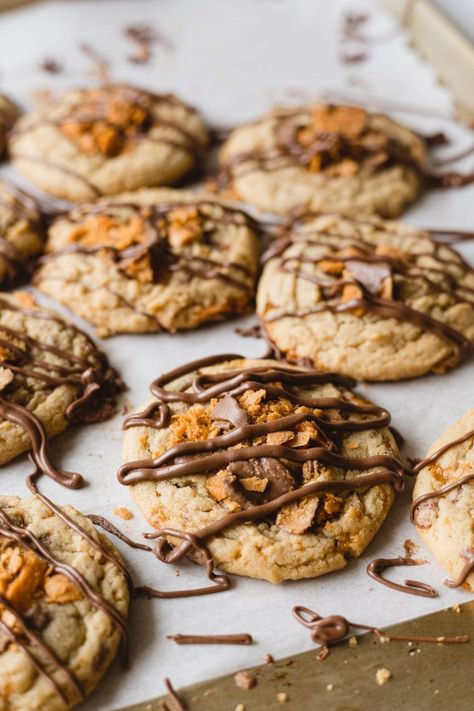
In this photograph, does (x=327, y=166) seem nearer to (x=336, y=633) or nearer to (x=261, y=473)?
(x=261, y=473)

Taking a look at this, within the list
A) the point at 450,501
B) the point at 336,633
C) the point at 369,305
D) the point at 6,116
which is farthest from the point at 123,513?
the point at 6,116

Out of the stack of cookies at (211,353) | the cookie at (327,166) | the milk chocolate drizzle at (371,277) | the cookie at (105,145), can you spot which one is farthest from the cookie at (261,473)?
the cookie at (105,145)

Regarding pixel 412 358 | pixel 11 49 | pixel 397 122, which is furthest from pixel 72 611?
pixel 11 49

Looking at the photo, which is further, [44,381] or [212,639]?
[44,381]

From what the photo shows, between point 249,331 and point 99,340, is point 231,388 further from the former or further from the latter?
point 99,340

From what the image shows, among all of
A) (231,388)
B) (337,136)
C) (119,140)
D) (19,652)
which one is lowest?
(19,652)

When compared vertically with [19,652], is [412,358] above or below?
above
